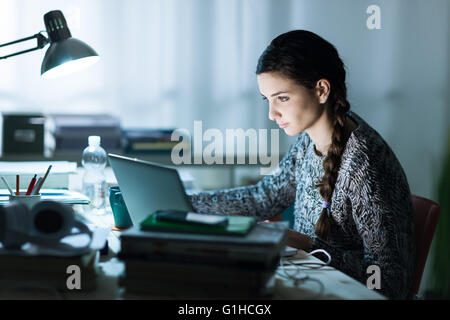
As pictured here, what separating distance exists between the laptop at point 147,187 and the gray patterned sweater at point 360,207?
33cm

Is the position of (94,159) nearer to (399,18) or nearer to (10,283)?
(10,283)

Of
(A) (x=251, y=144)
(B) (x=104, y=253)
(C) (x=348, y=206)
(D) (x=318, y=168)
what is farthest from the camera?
(A) (x=251, y=144)

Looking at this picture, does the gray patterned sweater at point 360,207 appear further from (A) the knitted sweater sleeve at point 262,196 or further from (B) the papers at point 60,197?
(B) the papers at point 60,197

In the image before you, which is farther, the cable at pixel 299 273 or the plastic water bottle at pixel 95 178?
the plastic water bottle at pixel 95 178

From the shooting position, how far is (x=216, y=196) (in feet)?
5.52

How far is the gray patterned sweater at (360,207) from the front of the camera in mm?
1285

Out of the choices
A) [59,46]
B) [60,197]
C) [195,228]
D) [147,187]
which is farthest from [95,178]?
[195,228]

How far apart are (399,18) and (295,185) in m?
1.74

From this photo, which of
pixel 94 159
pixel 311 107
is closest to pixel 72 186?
pixel 94 159

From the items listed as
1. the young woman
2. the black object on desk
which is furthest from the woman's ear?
the black object on desk

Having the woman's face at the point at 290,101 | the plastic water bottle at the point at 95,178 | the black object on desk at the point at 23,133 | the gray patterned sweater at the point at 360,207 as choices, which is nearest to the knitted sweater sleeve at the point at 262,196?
the gray patterned sweater at the point at 360,207

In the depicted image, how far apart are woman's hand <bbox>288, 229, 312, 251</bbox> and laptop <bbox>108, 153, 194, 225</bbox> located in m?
0.30

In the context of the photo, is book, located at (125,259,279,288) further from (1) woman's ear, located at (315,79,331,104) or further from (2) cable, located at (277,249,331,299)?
(1) woman's ear, located at (315,79,331,104)

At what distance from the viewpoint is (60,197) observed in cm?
153
